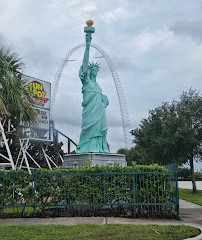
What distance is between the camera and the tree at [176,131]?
2262 cm

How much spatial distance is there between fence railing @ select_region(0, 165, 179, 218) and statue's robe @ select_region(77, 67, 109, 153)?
17.5 ft

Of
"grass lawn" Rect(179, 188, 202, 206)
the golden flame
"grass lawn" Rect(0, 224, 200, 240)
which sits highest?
the golden flame

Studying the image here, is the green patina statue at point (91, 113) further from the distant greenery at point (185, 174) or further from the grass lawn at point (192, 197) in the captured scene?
the distant greenery at point (185, 174)

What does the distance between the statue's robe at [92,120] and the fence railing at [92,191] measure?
5.34 metres

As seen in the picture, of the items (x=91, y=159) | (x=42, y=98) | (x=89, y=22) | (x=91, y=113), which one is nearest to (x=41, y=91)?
(x=42, y=98)

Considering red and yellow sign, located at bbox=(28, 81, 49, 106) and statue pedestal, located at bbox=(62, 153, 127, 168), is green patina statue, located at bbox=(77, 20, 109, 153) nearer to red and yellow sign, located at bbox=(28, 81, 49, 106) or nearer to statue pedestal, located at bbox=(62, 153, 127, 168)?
statue pedestal, located at bbox=(62, 153, 127, 168)

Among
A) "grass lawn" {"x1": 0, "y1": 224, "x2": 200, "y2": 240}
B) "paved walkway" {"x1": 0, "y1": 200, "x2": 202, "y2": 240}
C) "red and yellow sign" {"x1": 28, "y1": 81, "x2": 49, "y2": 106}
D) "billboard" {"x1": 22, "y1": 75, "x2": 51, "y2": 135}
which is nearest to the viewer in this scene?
"grass lawn" {"x1": 0, "y1": 224, "x2": 200, "y2": 240}

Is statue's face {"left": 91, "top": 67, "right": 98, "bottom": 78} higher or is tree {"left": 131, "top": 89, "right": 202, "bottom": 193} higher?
statue's face {"left": 91, "top": 67, "right": 98, "bottom": 78}

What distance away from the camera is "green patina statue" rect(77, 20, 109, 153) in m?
15.9

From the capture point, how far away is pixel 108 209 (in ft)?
33.6

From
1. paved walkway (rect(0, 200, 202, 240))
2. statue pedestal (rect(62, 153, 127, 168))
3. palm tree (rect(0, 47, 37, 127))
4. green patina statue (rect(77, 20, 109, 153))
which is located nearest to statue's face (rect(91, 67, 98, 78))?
green patina statue (rect(77, 20, 109, 153))

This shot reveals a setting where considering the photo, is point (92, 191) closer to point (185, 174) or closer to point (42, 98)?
point (42, 98)

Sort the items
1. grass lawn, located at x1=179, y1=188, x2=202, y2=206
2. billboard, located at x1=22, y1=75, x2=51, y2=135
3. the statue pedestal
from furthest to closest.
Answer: billboard, located at x1=22, y1=75, x2=51, y2=135
grass lawn, located at x1=179, y1=188, x2=202, y2=206
the statue pedestal

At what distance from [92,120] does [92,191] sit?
6236mm
